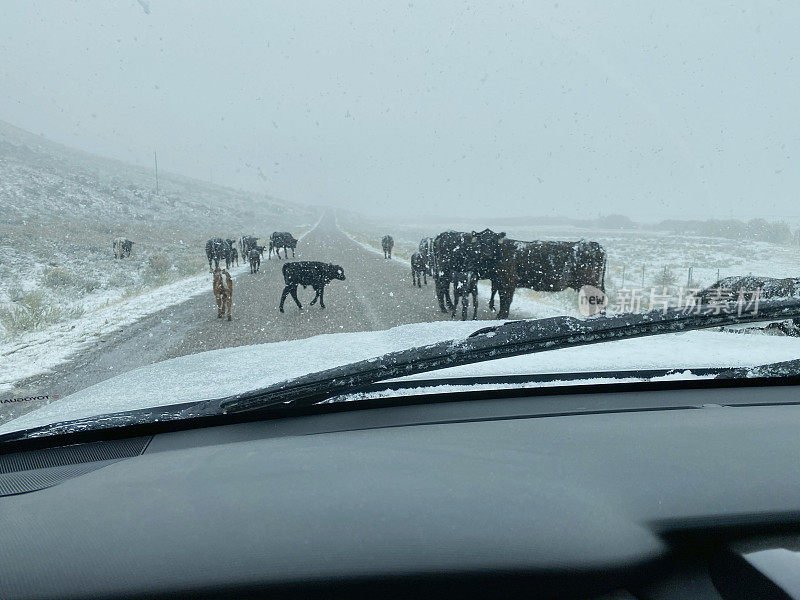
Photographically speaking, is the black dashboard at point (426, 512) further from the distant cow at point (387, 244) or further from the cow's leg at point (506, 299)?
the distant cow at point (387, 244)

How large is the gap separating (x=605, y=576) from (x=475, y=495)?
1.10 feet

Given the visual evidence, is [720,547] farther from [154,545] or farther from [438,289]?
[438,289]

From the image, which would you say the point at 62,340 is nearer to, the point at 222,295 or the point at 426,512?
the point at 222,295

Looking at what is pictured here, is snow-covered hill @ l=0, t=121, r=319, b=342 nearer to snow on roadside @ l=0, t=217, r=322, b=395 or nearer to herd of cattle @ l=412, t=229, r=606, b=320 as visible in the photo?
snow on roadside @ l=0, t=217, r=322, b=395

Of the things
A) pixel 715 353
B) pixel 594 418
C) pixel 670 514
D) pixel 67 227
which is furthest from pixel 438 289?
pixel 67 227

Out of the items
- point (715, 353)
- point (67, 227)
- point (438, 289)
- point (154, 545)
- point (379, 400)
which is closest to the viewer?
point (154, 545)

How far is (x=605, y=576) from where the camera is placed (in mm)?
941

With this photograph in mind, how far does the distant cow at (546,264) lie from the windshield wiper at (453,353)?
26.3 feet

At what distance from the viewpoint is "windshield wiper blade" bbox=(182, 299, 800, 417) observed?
1772mm

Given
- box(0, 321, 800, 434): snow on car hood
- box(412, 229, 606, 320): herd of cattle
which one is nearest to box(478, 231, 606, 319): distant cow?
box(412, 229, 606, 320): herd of cattle

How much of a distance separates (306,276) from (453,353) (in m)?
7.75

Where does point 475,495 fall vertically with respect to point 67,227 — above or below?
below

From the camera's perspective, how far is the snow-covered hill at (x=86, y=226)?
37.7 feet

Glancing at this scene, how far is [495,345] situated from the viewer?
6.12 ft
